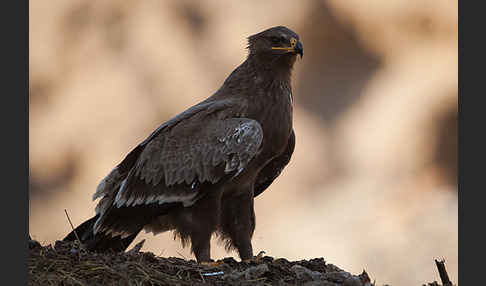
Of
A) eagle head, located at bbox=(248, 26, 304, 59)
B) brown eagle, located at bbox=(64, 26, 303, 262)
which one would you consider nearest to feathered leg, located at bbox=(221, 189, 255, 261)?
brown eagle, located at bbox=(64, 26, 303, 262)

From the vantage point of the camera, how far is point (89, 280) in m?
5.00

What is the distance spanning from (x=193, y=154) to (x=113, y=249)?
4.66 feet

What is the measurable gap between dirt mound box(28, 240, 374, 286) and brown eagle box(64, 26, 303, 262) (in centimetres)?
78

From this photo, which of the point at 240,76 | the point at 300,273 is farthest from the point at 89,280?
the point at 240,76

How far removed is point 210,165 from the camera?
6.62 metres

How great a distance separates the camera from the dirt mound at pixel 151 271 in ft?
16.4

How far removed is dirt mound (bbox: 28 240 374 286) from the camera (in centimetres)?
500

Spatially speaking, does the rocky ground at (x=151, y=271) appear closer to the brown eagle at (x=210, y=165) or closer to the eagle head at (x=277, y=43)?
the brown eagle at (x=210, y=165)

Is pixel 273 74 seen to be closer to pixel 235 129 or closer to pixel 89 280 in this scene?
pixel 235 129

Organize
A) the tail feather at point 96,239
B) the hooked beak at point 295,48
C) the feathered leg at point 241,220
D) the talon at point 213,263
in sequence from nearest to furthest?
the talon at point 213,263
the tail feather at point 96,239
the hooked beak at point 295,48
the feathered leg at point 241,220

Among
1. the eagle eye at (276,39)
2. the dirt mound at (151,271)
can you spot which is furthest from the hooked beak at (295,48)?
the dirt mound at (151,271)

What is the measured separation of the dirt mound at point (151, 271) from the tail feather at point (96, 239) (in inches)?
36.6

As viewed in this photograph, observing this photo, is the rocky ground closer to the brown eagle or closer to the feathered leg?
the brown eagle

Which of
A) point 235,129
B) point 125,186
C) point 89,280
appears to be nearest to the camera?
point 89,280
